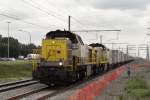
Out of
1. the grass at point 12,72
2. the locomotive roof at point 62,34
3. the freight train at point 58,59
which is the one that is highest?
the locomotive roof at point 62,34

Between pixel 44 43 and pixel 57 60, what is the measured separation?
1696mm

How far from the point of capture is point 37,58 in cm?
2752

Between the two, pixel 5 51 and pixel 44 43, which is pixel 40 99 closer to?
pixel 44 43

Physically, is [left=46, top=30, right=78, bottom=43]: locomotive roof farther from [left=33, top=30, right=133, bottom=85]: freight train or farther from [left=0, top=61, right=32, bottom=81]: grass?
[left=0, top=61, right=32, bottom=81]: grass

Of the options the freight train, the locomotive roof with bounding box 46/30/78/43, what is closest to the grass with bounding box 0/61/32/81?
the locomotive roof with bounding box 46/30/78/43

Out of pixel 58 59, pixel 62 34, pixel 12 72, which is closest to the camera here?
pixel 58 59

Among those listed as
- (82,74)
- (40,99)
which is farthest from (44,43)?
(40,99)

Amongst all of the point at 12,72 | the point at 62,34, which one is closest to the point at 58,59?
the point at 62,34

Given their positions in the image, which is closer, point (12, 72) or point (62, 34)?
point (62, 34)

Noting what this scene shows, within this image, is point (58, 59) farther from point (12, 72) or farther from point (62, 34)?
point (12, 72)

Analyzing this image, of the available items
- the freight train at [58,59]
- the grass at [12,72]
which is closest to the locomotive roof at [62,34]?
the freight train at [58,59]

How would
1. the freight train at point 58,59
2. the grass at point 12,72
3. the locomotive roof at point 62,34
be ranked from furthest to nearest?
the grass at point 12,72 < the locomotive roof at point 62,34 < the freight train at point 58,59

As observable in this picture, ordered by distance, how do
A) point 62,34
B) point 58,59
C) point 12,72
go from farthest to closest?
point 12,72 → point 62,34 → point 58,59

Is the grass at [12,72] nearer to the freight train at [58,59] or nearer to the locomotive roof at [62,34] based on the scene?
the locomotive roof at [62,34]
